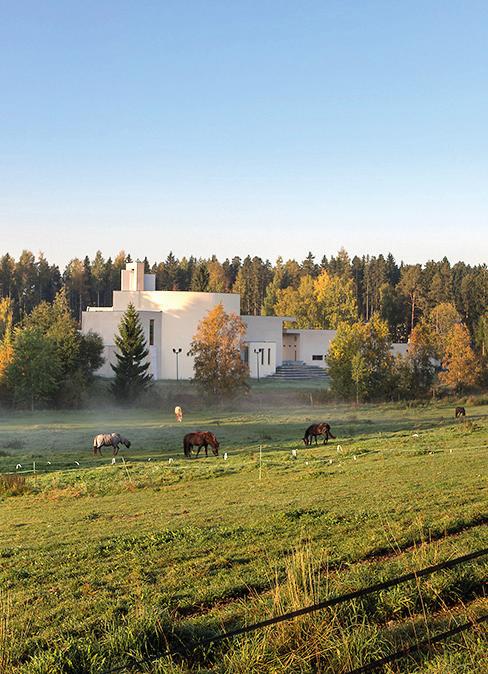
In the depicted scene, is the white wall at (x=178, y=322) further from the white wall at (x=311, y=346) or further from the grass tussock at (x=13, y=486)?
the grass tussock at (x=13, y=486)

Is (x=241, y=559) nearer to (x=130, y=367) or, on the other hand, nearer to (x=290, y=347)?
(x=130, y=367)

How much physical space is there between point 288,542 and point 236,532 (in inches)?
50.4

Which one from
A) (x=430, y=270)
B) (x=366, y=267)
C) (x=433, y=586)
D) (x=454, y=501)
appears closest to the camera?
(x=433, y=586)

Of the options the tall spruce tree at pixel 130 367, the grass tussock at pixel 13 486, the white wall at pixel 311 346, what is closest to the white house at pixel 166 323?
the white wall at pixel 311 346

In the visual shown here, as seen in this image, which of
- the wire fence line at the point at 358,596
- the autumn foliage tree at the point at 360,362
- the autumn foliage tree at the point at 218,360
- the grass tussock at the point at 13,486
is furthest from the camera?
the autumn foliage tree at the point at 218,360

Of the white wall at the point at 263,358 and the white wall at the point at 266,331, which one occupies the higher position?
the white wall at the point at 266,331

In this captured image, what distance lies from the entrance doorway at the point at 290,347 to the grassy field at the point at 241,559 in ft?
210

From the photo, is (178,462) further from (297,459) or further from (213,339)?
(213,339)

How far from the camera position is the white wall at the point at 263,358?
7856 centimetres

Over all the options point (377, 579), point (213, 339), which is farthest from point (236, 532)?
point (213, 339)

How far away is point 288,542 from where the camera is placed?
10758 mm

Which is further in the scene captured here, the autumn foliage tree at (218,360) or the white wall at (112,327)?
the white wall at (112,327)

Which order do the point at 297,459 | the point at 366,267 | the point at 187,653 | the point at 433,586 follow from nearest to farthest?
the point at 187,653 → the point at 433,586 → the point at 297,459 → the point at 366,267

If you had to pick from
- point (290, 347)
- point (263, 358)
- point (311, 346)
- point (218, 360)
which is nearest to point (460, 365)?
point (218, 360)
